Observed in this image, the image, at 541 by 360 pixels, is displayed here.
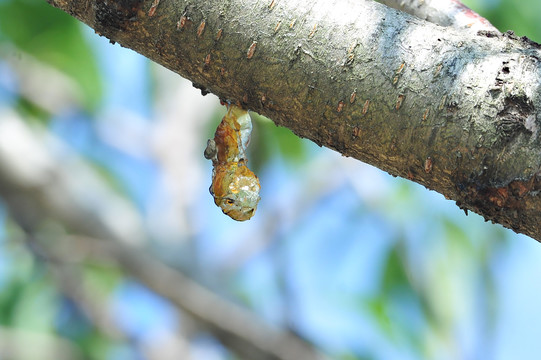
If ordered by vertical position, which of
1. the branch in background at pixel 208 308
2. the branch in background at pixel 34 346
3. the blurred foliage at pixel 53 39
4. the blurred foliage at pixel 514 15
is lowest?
the branch in background at pixel 34 346

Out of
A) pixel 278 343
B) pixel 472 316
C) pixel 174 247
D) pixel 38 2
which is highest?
pixel 472 316

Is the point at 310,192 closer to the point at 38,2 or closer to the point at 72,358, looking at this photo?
the point at 72,358

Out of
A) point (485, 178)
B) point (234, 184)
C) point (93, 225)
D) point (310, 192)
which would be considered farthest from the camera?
point (310, 192)

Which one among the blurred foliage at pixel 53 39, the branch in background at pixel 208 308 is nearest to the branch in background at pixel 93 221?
the branch in background at pixel 208 308

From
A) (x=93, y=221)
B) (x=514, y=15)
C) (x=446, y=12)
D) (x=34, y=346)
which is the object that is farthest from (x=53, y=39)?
(x=446, y=12)

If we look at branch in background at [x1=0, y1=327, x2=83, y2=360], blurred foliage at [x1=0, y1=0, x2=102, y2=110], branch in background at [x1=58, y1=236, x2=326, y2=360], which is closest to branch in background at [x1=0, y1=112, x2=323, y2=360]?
branch in background at [x1=58, y1=236, x2=326, y2=360]

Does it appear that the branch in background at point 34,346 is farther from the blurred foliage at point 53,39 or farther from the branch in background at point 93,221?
the blurred foliage at point 53,39

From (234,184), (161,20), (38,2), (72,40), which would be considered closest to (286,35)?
(161,20)
